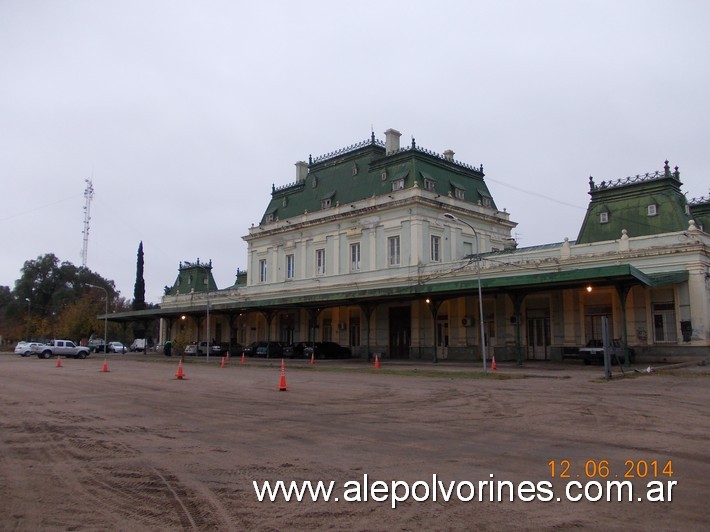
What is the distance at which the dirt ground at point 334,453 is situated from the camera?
5.82 m

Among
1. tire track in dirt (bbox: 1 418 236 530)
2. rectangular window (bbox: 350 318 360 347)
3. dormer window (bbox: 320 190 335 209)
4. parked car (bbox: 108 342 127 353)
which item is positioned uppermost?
dormer window (bbox: 320 190 335 209)

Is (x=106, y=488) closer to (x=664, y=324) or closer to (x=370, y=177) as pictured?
(x=664, y=324)

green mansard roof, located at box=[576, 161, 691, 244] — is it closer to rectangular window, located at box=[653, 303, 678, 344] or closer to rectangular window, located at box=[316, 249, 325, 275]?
rectangular window, located at box=[653, 303, 678, 344]

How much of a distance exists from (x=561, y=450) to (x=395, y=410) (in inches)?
224

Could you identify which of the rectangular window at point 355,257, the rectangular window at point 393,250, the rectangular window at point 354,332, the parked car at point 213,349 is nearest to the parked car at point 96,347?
the parked car at point 213,349

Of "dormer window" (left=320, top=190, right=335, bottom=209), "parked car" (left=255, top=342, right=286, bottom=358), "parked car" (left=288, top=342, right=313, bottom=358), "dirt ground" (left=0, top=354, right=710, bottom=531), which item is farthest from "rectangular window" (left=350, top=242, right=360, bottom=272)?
"dirt ground" (left=0, top=354, right=710, bottom=531)

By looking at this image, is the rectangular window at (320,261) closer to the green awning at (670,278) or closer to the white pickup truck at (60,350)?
the white pickup truck at (60,350)

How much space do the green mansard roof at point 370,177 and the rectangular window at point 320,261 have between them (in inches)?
153

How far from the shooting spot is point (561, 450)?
896 cm

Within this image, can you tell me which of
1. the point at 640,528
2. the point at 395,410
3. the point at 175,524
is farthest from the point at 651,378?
the point at 175,524

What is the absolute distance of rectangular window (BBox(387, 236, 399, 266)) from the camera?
45.3m

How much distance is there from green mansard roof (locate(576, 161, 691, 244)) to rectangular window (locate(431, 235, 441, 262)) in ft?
33.9

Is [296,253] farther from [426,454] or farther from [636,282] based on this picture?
[426,454]

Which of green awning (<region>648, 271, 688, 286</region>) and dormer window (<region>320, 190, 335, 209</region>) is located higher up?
dormer window (<region>320, 190, 335, 209</region>)
